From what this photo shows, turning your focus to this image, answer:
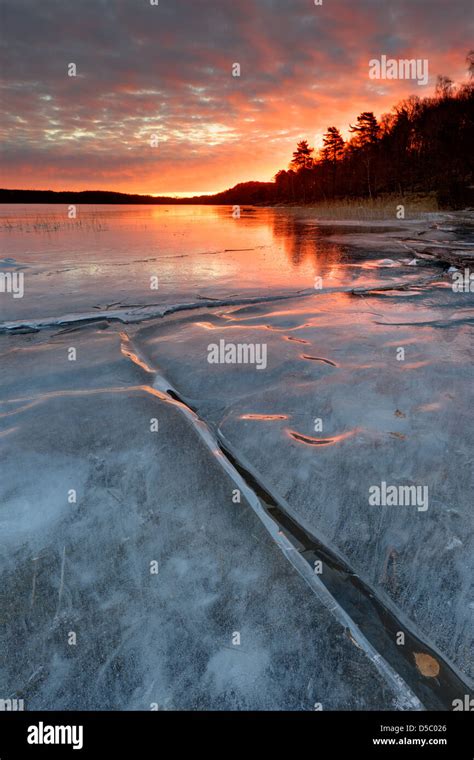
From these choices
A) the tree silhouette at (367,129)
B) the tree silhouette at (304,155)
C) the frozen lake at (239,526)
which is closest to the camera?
the frozen lake at (239,526)

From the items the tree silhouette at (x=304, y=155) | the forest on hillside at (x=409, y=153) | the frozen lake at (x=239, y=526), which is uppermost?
the tree silhouette at (x=304, y=155)

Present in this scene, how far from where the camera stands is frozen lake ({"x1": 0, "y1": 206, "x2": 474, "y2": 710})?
141 centimetres

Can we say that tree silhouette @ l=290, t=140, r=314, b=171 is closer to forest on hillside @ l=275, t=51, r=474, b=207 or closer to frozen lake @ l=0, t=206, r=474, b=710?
forest on hillside @ l=275, t=51, r=474, b=207

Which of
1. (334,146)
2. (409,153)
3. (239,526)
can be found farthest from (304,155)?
(239,526)

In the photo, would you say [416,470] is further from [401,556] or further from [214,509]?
[214,509]

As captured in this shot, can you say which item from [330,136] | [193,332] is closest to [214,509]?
[193,332]

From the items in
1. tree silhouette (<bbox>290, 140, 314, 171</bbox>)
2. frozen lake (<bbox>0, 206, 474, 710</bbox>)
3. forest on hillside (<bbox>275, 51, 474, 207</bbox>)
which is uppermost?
tree silhouette (<bbox>290, 140, 314, 171</bbox>)

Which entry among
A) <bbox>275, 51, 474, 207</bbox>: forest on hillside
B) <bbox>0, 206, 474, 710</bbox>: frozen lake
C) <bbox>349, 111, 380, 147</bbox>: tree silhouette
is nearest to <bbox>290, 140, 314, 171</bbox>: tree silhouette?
<bbox>275, 51, 474, 207</bbox>: forest on hillside

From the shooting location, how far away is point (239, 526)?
1.95 meters

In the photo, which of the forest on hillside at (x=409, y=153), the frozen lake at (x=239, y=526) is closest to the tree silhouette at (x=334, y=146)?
the forest on hillside at (x=409, y=153)

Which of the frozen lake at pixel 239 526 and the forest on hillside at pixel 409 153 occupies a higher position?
the forest on hillside at pixel 409 153

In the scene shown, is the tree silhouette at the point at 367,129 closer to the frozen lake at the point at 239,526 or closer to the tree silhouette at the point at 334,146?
the tree silhouette at the point at 334,146

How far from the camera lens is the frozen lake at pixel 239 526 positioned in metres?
1.41
